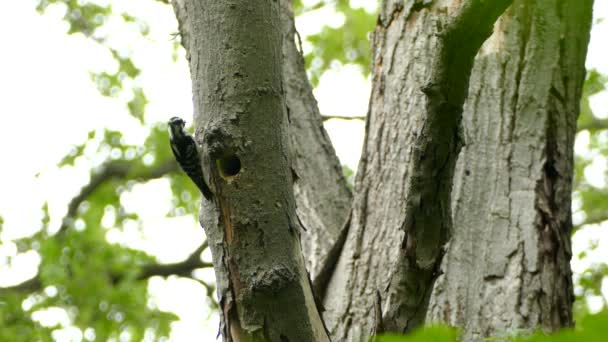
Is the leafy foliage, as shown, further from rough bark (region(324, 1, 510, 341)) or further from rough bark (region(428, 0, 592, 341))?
rough bark (region(428, 0, 592, 341))

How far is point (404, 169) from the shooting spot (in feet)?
12.8

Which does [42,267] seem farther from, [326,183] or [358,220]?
[358,220]

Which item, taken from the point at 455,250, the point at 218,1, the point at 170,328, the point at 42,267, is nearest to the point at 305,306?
the point at 218,1

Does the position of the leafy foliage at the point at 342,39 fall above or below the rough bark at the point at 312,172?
above

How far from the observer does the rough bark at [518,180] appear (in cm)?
361

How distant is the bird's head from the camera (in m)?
4.59

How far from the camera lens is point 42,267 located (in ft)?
22.3

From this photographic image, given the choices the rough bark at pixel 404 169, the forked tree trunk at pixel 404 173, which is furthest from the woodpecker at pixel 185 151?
the rough bark at pixel 404 169

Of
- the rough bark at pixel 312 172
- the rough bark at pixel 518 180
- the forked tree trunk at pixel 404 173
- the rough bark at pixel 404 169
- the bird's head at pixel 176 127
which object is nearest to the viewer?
the rough bark at pixel 404 169

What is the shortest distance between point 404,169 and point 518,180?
57cm

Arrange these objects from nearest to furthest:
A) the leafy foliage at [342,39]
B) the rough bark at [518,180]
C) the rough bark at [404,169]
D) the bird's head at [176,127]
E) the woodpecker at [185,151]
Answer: the rough bark at [404,169] < the woodpecker at [185,151] < the rough bark at [518,180] < the bird's head at [176,127] < the leafy foliage at [342,39]

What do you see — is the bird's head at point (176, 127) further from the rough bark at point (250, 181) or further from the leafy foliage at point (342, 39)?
the leafy foliage at point (342, 39)

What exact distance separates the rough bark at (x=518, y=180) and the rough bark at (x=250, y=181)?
1.29 meters

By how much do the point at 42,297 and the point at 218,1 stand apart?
524 cm
